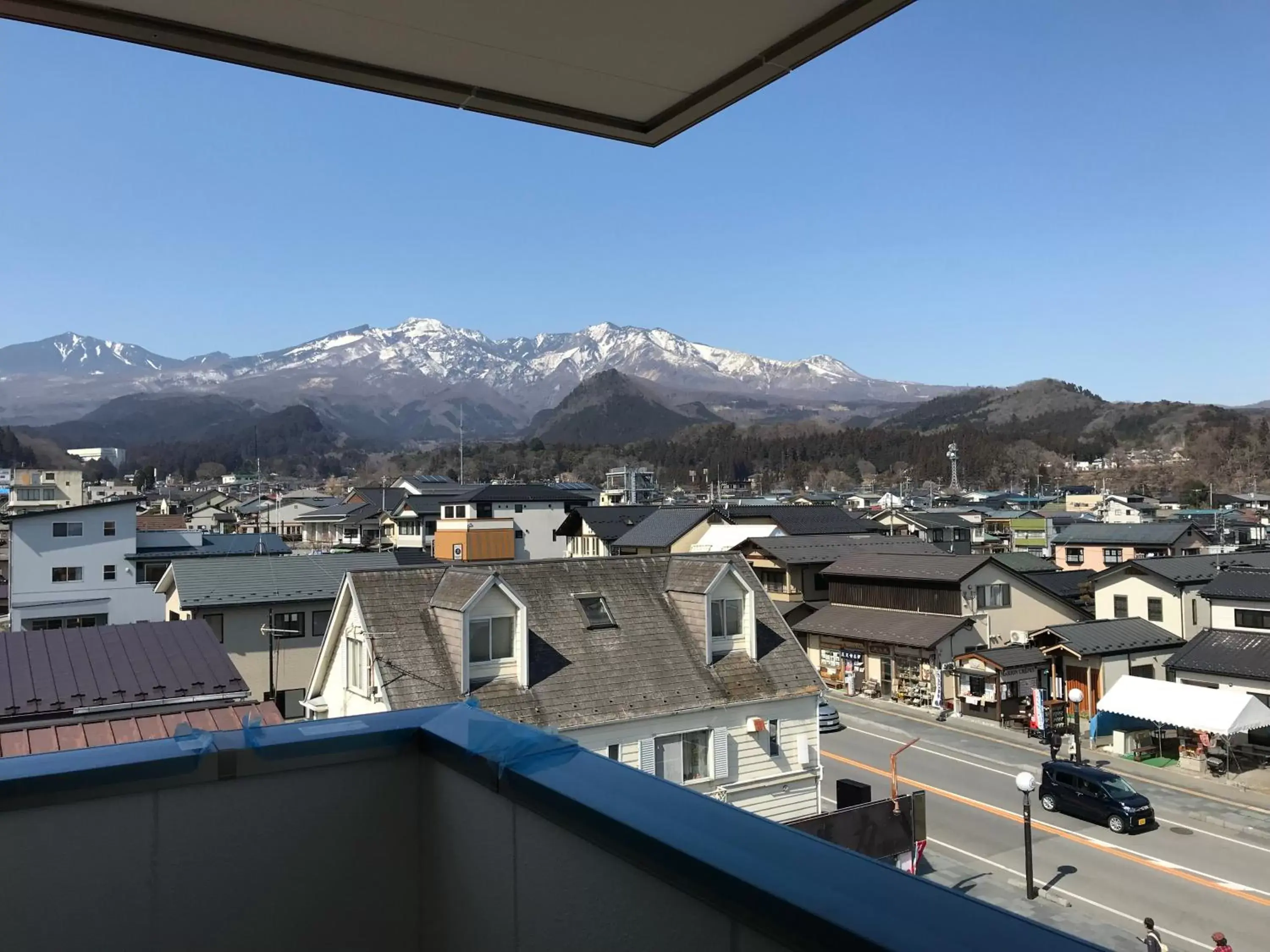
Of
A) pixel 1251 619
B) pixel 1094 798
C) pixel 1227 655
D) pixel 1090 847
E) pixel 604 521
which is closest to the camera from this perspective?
pixel 1090 847

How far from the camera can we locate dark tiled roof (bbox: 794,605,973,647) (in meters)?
22.4

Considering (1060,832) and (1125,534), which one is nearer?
(1060,832)

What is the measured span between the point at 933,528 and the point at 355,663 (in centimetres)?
3253

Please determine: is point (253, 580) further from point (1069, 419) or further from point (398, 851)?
point (1069, 419)

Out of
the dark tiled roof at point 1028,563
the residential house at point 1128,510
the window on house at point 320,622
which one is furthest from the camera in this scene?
the residential house at point 1128,510

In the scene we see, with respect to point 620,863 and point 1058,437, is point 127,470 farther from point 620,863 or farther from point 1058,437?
point 620,863

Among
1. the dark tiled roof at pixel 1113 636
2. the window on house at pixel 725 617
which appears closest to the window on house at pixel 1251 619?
the dark tiled roof at pixel 1113 636

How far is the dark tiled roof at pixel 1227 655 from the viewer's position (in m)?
17.0

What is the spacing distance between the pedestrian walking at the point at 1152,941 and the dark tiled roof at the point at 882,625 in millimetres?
12884

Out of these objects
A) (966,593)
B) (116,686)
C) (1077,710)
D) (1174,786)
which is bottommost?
(1174,786)

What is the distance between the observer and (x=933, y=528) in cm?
3925

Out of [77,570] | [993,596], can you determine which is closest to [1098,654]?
[993,596]

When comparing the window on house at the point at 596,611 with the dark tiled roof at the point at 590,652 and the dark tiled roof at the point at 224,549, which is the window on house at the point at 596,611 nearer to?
the dark tiled roof at the point at 590,652

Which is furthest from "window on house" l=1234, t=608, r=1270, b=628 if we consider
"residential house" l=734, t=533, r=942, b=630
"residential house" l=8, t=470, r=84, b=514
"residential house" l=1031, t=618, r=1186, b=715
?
"residential house" l=8, t=470, r=84, b=514
